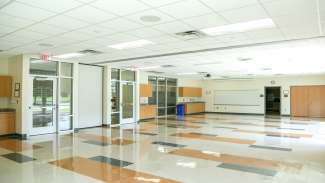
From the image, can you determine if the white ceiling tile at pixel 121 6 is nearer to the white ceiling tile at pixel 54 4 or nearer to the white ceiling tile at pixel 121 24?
the white ceiling tile at pixel 54 4

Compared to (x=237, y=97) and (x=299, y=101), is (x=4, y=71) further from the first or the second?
(x=299, y=101)

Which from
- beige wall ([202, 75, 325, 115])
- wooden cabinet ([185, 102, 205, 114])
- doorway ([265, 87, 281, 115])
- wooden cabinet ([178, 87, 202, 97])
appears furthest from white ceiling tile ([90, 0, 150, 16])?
doorway ([265, 87, 281, 115])

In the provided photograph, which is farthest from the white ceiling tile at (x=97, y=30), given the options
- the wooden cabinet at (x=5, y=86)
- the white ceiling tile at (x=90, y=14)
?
the wooden cabinet at (x=5, y=86)

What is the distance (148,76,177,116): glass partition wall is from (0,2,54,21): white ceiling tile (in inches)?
414

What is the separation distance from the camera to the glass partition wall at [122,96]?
11.5 metres

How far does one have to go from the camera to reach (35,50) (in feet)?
24.4

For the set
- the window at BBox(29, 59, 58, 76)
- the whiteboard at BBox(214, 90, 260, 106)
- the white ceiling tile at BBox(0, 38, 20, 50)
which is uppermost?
the white ceiling tile at BBox(0, 38, 20, 50)

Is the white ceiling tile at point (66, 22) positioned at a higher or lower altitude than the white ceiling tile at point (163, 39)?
higher

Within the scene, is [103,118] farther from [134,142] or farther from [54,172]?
[54,172]

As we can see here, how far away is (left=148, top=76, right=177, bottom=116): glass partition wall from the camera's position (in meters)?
15.1

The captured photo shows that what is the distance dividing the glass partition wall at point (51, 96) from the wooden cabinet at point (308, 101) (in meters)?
13.9

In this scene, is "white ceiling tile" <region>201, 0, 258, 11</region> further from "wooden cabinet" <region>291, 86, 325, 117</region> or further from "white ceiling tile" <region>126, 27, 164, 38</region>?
"wooden cabinet" <region>291, 86, 325, 117</region>

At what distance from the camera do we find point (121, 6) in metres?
3.95

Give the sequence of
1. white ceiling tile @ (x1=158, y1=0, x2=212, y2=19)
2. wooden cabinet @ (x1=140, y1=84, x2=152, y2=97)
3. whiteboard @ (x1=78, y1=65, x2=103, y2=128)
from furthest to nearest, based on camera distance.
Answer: wooden cabinet @ (x1=140, y1=84, x2=152, y2=97) → whiteboard @ (x1=78, y1=65, x2=103, y2=128) → white ceiling tile @ (x1=158, y1=0, x2=212, y2=19)
